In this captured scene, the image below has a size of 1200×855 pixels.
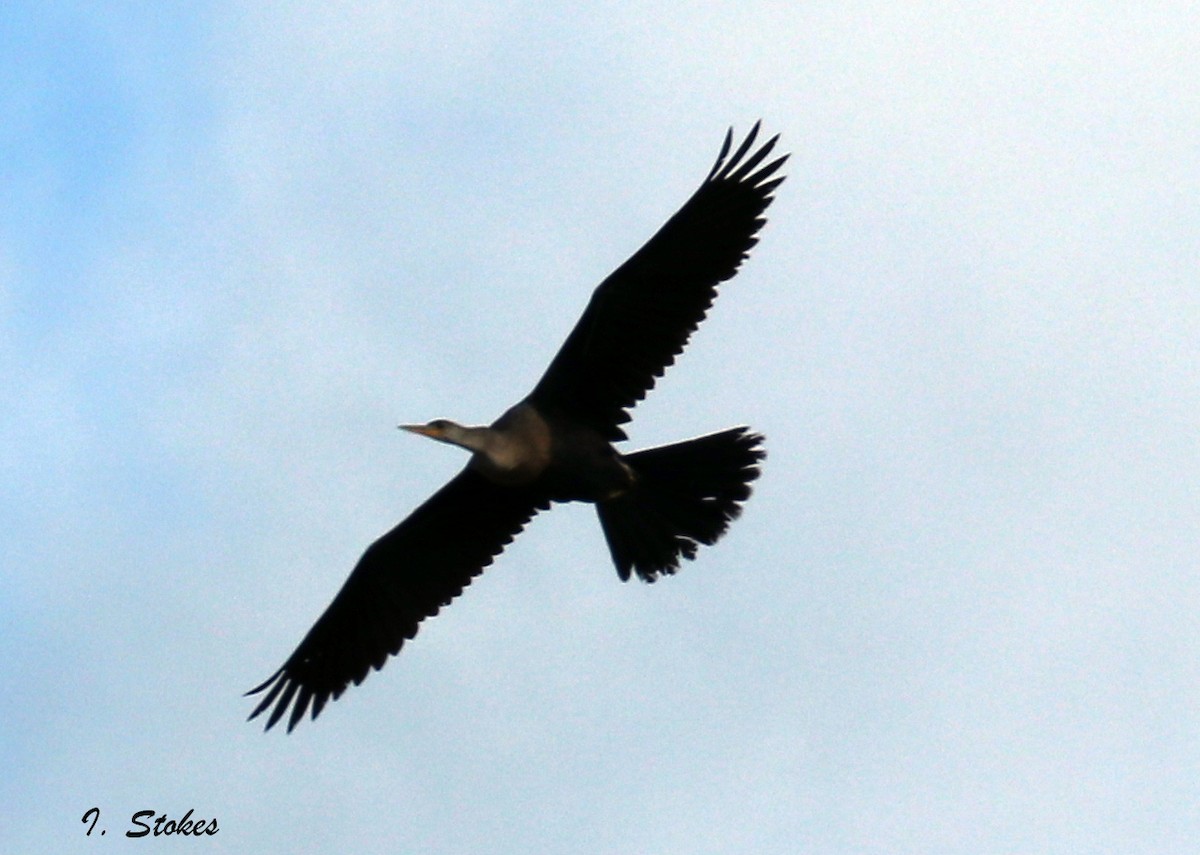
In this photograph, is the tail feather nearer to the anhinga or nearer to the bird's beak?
the anhinga

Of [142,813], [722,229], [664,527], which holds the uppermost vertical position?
[722,229]

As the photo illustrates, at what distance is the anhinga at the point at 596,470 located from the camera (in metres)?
11.3

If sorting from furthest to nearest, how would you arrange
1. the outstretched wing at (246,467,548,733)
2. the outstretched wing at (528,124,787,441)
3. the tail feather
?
the outstretched wing at (246,467,548,733), the tail feather, the outstretched wing at (528,124,787,441)

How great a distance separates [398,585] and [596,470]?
5.42 ft

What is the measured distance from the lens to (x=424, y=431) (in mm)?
11711

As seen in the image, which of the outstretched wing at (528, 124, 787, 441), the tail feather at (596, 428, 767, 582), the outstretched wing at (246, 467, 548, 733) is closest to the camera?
the outstretched wing at (528, 124, 787, 441)

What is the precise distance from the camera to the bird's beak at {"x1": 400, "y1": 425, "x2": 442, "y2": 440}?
11.7 m

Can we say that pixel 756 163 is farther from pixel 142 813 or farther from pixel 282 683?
pixel 142 813

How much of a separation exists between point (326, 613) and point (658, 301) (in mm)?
2928

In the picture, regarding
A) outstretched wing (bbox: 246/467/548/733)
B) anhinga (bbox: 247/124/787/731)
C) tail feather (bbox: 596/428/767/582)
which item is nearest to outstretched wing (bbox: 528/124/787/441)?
anhinga (bbox: 247/124/787/731)

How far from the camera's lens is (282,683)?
1257cm

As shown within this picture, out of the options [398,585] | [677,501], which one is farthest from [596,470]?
[398,585]

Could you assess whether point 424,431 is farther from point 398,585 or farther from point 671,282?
point 671,282

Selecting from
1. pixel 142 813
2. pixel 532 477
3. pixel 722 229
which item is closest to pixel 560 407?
pixel 532 477
